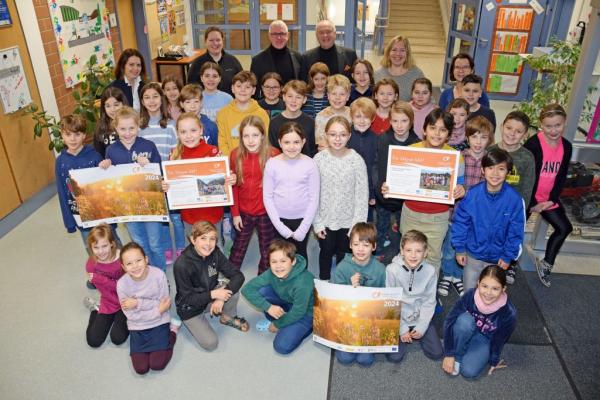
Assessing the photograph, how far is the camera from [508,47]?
877 cm

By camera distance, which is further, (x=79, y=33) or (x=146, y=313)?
(x=79, y=33)

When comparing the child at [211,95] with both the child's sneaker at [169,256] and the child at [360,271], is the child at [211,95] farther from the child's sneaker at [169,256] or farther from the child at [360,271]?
the child at [360,271]

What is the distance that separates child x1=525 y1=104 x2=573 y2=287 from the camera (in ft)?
11.9

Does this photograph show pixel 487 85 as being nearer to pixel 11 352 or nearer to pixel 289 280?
pixel 289 280

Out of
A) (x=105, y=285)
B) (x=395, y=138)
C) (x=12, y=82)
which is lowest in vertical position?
(x=105, y=285)

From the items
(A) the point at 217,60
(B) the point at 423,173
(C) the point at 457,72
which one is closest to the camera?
(B) the point at 423,173

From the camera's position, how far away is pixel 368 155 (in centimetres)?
379

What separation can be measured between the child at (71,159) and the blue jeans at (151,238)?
422mm

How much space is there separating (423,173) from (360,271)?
869 mm

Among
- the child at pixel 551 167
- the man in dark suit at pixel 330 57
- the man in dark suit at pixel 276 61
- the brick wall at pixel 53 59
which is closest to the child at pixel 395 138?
the child at pixel 551 167

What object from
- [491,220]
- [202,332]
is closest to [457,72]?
[491,220]

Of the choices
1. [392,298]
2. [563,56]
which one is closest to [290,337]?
[392,298]

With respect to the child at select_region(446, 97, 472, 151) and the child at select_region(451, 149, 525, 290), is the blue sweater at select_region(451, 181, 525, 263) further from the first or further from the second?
the child at select_region(446, 97, 472, 151)

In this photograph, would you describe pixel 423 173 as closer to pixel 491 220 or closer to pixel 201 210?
pixel 491 220
